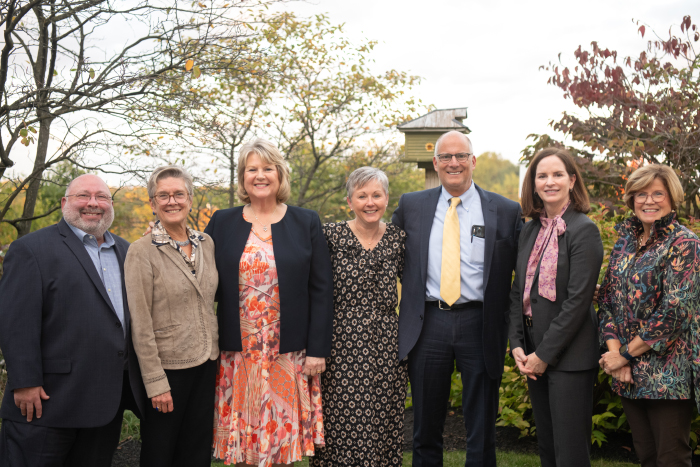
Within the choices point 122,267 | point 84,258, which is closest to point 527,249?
point 122,267

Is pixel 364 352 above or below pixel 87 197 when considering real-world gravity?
below

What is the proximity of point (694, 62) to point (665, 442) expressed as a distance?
566 cm

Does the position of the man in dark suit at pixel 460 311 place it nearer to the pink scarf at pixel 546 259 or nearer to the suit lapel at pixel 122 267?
the pink scarf at pixel 546 259

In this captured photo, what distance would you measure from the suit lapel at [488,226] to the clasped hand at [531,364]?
453 mm

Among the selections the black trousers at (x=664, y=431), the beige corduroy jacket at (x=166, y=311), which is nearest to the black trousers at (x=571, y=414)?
the black trousers at (x=664, y=431)

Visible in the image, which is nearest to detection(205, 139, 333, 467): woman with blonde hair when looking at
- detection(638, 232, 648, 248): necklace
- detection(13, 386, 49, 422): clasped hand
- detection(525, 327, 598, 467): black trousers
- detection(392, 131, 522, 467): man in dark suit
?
detection(392, 131, 522, 467): man in dark suit

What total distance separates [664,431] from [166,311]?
8.60ft

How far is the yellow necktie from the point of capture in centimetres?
342

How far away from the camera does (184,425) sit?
9.93 ft

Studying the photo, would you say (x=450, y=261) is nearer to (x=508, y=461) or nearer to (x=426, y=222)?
(x=426, y=222)

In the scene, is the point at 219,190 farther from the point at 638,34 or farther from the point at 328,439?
the point at 638,34

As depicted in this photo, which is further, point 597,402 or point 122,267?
point 597,402

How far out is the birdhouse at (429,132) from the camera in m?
6.25

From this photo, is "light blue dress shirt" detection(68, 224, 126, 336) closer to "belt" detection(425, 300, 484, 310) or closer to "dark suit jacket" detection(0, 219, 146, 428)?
"dark suit jacket" detection(0, 219, 146, 428)
